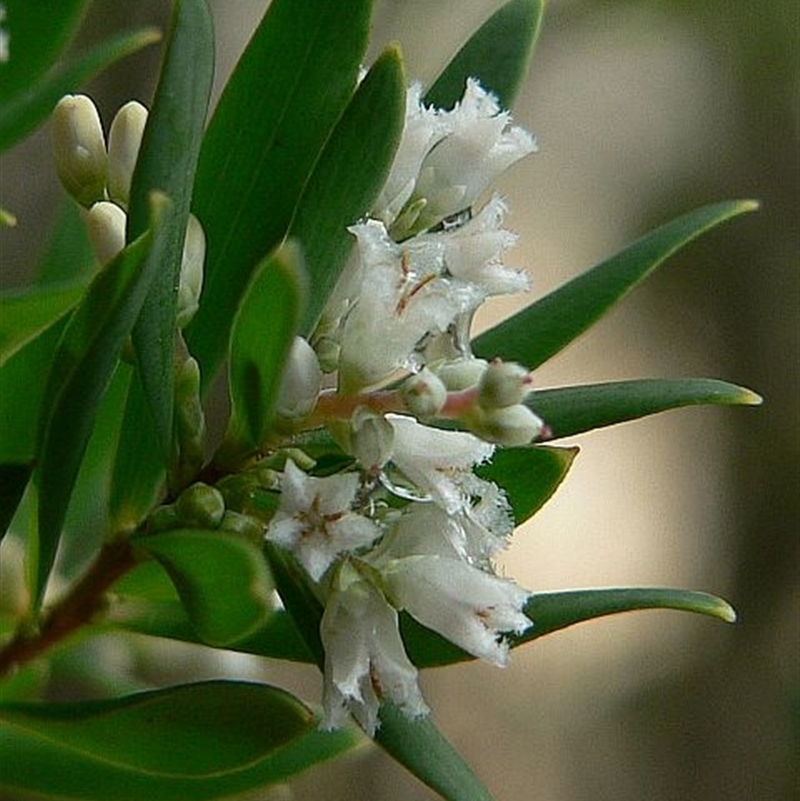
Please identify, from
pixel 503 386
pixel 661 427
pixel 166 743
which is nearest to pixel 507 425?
pixel 503 386

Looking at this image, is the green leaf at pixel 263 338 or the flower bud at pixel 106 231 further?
the flower bud at pixel 106 231

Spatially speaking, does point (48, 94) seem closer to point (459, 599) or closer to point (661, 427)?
point (459, 599)

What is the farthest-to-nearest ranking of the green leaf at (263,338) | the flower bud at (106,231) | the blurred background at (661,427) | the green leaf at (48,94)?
1. the blurred background at (661,427)
2. the green leaf at (48,94)
3. the flower bud at (106,231)
4. the green leaf at (263,338)

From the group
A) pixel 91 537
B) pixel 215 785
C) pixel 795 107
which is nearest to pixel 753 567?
pixel 795 107

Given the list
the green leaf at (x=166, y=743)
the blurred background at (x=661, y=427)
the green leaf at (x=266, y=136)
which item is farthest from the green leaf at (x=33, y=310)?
the blurred background at (x=661, y=427)

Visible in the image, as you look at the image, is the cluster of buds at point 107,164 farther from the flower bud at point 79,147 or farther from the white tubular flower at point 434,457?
the white tubular flower at point 434,457

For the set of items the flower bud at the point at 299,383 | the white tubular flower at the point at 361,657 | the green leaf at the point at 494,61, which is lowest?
the white tubular flower at the point at 361,657
